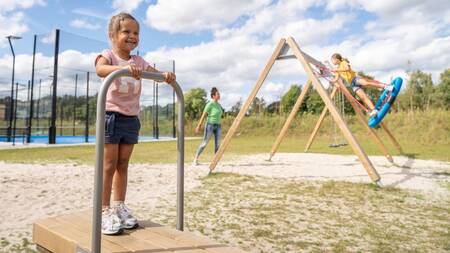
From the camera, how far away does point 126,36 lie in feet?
6.43

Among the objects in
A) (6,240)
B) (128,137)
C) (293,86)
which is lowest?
(6,240)

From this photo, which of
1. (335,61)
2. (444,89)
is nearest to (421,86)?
(444,89)

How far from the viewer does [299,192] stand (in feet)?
13.3

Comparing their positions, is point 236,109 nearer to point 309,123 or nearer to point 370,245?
point 309,123

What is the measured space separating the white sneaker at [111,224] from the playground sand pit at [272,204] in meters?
0.82

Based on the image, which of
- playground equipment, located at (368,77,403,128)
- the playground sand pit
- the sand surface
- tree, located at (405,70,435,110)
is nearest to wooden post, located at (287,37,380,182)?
the playground sand pit

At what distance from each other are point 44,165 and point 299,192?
16.3ft

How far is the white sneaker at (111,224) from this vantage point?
1.81m

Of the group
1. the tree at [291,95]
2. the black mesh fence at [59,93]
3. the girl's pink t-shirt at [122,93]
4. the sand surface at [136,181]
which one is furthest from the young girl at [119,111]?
the tree at [291,95]

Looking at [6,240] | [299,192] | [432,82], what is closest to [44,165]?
[6,240]

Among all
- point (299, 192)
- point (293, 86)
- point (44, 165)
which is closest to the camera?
point (299, 192)

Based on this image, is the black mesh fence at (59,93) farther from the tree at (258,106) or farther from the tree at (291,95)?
the tree at (291,95)

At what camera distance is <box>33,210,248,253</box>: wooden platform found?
1.61 meters

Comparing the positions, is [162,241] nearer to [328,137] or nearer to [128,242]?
[128,242]
